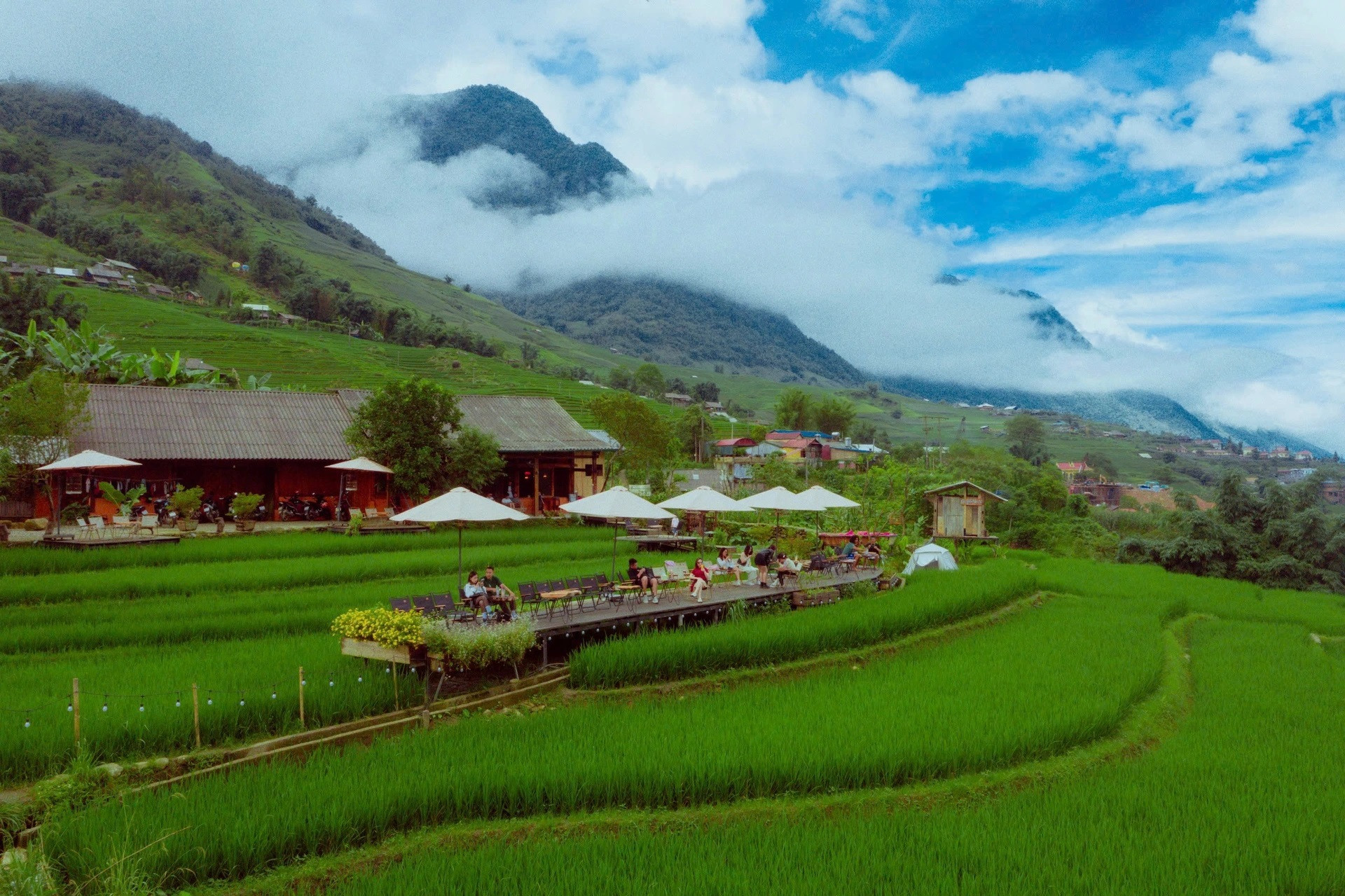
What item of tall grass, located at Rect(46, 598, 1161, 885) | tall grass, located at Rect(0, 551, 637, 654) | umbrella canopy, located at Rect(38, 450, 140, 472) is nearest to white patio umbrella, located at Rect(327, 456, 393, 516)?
umbrella canopy, located at Rect(38, 450, 140, 472)

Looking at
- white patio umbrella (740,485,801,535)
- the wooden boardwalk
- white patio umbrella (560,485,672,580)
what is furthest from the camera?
white patio umbrella (740,485,801,535)

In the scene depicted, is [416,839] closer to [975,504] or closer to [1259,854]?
[1259,854]

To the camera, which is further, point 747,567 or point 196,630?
point 747,567

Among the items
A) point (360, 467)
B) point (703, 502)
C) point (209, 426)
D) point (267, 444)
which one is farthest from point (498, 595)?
point (209, 426)

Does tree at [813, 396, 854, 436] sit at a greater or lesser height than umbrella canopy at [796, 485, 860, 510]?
greater

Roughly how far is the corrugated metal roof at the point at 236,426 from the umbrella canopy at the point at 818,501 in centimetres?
1431

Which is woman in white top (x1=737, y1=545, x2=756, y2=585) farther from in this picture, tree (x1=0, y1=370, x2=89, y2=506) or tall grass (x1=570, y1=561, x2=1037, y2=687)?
tree (x1=0, y1=370, x2=89, y2=506)

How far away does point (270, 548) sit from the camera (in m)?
Answer: 20.8

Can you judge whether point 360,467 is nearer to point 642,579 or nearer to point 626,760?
point 642,579

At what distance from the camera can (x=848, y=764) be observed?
9086 mm

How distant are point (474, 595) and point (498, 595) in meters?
0.53

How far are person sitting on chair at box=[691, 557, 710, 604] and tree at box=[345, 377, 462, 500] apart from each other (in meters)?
13.8

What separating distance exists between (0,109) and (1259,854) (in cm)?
19520

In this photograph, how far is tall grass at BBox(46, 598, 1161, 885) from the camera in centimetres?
689
